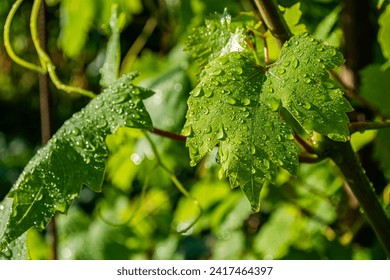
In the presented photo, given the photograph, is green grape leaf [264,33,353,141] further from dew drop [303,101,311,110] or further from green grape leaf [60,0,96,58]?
green grape leaf [60,0,96,58]

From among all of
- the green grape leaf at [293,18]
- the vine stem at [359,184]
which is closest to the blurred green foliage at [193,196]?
→ the green grape leaf at [293,18]

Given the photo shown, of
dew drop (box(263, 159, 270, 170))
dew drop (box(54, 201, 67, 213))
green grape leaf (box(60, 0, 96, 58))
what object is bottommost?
green grape leaf (box(60, 0, 96, 58))

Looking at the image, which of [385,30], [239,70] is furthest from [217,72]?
[385,30]

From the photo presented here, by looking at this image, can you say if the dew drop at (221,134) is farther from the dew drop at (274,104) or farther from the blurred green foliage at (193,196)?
the blurred green foliage at (193,196)

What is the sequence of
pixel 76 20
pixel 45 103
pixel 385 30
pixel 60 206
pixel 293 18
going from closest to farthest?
pixel 60 206 → pixel 293 18 → pixel 385 30 → pixel 45 103 → pixel 76 20

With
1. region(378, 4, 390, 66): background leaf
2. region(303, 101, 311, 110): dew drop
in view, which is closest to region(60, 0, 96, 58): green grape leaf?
region(378, 4, 390, 66): background leaf

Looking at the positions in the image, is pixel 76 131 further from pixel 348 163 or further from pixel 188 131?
pixel 348 163
